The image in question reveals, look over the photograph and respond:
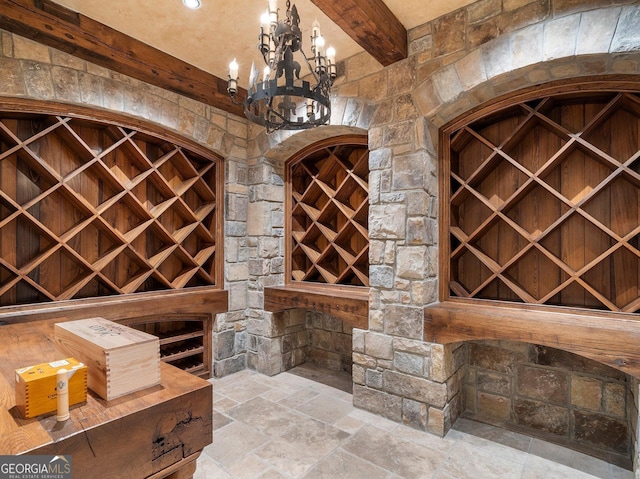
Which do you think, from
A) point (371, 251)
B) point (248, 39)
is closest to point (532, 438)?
point (371, 251)

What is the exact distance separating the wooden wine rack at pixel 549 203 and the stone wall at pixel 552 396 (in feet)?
1.40

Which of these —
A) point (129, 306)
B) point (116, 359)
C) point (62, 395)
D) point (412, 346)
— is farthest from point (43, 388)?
point (412, 346)

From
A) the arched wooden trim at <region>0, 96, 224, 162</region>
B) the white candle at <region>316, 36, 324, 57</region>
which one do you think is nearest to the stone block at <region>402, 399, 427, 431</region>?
the white candle at <region>316, 36, 324, 57</region>

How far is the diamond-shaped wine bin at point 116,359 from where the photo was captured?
890mm

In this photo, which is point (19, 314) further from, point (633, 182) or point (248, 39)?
point (633, 182)

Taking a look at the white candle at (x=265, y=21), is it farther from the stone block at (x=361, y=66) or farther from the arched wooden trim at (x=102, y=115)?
the arched wooden trim at (x=102, y=115)

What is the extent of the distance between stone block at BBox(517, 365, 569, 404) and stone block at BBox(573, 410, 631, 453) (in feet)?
0.39

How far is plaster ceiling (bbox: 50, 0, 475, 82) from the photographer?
1.92 meters

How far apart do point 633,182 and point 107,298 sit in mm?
3364

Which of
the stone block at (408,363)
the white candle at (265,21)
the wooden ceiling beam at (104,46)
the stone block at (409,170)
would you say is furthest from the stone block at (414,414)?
the wooden ceiling beam at (104,46)

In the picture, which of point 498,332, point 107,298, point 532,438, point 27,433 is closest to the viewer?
point 27,433

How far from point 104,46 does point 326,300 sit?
2284mm

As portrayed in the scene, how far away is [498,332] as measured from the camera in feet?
6.31

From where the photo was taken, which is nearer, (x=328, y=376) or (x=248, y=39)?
(x=248, y=39)
